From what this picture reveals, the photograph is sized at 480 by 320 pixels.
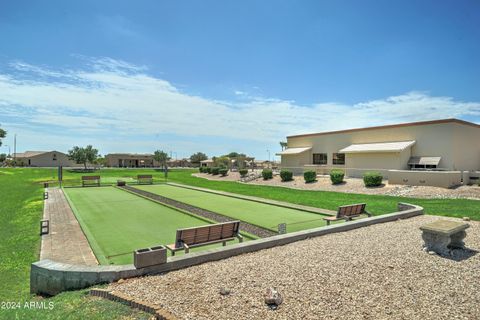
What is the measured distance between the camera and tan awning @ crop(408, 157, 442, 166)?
2409 centimetres

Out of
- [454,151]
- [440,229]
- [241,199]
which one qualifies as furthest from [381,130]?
[440,229]

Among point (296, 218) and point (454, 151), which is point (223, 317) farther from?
point (454, 151)

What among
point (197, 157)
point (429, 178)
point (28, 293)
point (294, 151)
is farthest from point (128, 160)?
point (28, 293)

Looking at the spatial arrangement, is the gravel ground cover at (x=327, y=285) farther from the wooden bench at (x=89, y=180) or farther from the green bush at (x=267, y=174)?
the green bush at (x=267, y=174)

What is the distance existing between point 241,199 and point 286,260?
11217 millimetres

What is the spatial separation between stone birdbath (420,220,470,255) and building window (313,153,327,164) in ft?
95.0

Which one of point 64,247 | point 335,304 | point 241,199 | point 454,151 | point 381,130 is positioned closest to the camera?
point 335,304

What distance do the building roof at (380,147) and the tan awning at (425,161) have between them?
135 centimetres

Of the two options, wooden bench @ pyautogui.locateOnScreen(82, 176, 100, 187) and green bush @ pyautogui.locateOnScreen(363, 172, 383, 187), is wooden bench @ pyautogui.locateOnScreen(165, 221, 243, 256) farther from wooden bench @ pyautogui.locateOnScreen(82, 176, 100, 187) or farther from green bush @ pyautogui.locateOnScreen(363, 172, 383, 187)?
wooden bench @ pyautogui.locateOnScreen(82, 176, 100, 187)

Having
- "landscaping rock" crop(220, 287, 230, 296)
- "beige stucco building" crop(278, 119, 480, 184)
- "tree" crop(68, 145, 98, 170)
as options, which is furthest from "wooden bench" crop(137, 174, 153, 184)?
"tree" crop(68, 145, 98, 170)

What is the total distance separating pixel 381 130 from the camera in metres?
28.7

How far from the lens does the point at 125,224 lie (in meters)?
10.0

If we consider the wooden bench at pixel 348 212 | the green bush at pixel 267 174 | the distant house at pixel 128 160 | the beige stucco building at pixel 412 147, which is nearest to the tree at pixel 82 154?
the distant house at pixel 128 160

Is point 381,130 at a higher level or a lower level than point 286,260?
higher
